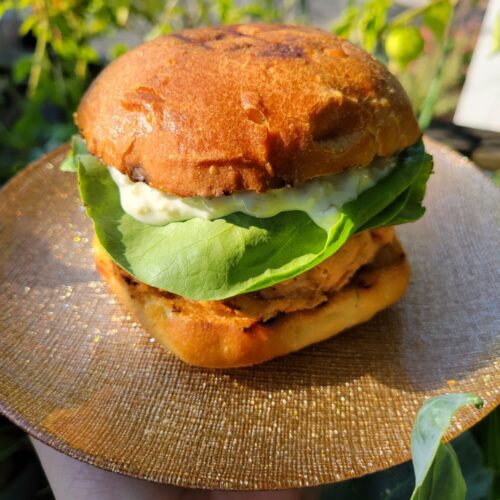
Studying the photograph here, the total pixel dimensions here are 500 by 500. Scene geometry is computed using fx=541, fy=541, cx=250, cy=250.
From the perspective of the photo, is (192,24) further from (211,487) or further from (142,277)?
(211,487)

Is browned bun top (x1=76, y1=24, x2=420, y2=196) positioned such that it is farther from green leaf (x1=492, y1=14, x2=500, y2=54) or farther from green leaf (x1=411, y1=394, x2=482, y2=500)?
green leaf (x1=492, y1=14, x2=500, y2=54)

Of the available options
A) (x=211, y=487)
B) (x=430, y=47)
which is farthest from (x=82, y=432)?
(x=430, y=47)

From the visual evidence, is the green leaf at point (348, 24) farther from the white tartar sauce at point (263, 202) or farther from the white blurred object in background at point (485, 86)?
the white tartar sauce at point (263, 202)

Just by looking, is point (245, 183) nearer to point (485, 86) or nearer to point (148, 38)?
point (148, 38)

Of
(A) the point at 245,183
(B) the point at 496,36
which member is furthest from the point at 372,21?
(A) the point at 245,183

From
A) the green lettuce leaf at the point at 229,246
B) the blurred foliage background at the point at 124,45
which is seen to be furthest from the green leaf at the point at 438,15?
the green lettuce leaf at the point at 229,246

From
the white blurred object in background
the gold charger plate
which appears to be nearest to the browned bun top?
the gold charger plate
